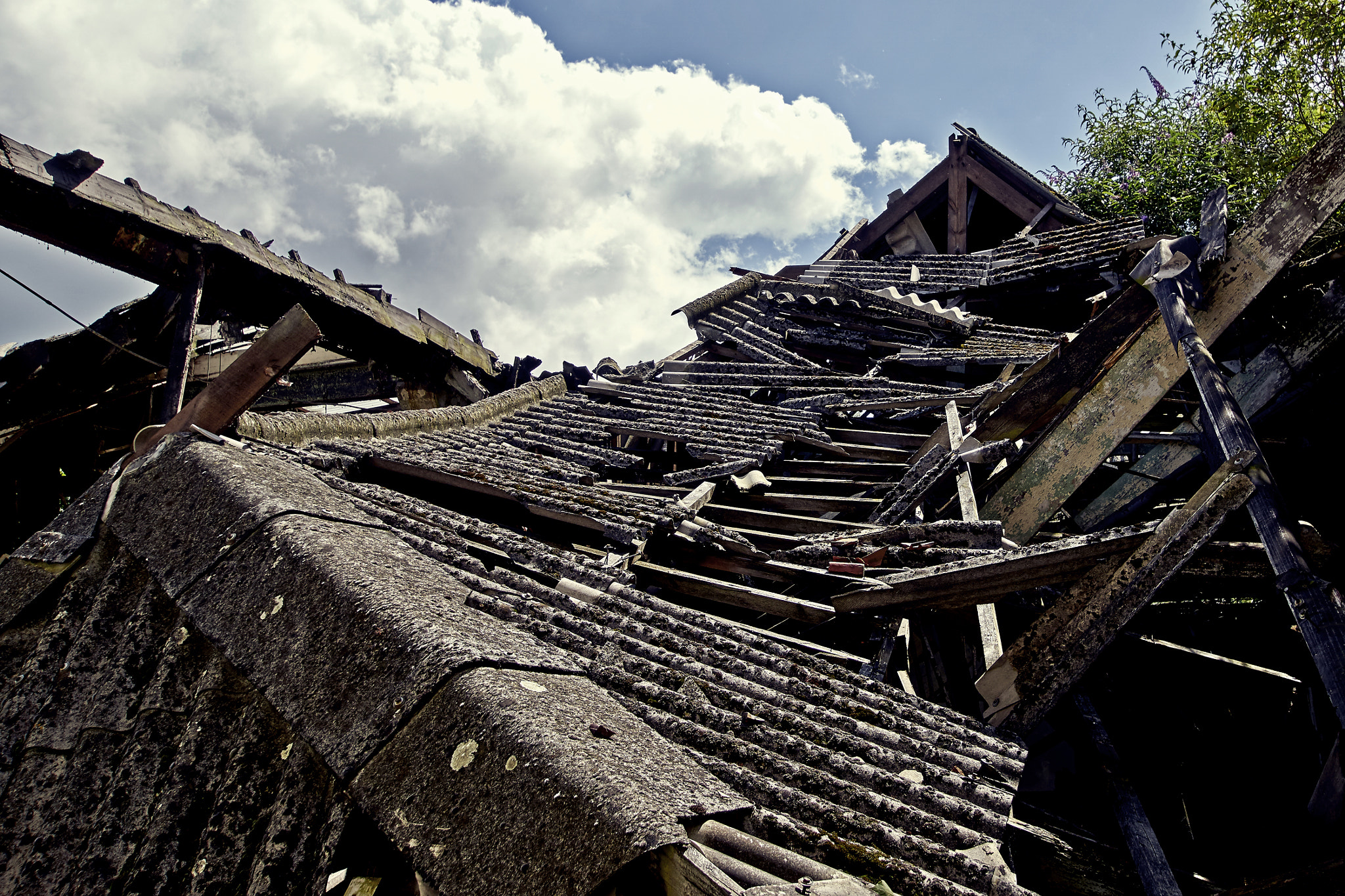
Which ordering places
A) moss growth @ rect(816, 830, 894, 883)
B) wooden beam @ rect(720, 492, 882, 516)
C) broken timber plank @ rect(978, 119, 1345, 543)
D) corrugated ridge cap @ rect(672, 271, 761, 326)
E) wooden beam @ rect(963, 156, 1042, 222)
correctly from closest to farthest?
moss growth @ rect(816, 830, 894, 883)
broken timber plank @ rect(978, 119, 1345, 543)
wooden beam @ rect(720, 492, 882, 516)
corrugated ridge cap @ rect(672, 271, 761, 326)
wooden beam @ rect(963, 156, 1042, 222)

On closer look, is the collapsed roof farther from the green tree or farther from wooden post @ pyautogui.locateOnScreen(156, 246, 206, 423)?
the green tree

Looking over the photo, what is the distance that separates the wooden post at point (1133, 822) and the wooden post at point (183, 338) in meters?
7.39

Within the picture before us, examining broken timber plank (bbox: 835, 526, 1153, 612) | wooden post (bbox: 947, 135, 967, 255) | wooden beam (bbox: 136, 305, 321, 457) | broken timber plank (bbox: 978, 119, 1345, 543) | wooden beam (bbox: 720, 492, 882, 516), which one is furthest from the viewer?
wooden post (bbox: 947, 135, 967, 255)

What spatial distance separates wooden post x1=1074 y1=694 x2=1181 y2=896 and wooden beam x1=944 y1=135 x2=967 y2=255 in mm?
11319

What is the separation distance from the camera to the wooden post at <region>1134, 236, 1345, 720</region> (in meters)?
2.30

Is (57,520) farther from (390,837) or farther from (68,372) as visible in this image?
(68,372)

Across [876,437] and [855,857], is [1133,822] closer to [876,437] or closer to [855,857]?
[855,857]

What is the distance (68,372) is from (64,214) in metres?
1.61

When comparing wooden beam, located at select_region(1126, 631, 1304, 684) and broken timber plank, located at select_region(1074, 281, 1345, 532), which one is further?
broken timber plank, located at select_region(1074, 281, 1345, 532)

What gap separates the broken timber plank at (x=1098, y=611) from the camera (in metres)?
2.71

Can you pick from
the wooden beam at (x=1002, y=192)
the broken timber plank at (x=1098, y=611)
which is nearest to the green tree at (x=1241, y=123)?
the wooden beam at (x=1002, y=192)

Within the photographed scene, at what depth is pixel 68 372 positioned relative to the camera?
7371 mm

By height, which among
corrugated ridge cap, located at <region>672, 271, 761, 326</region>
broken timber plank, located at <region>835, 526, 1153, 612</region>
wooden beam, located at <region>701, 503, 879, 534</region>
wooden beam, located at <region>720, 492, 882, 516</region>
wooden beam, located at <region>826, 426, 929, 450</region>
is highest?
corrugated ridge cap, located at <region>672, 271, 761, 326</region>

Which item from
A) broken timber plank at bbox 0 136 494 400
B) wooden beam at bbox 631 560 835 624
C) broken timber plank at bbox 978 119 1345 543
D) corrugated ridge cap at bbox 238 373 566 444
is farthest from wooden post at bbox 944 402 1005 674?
broken timber plank at bbox 0 136 494 400
